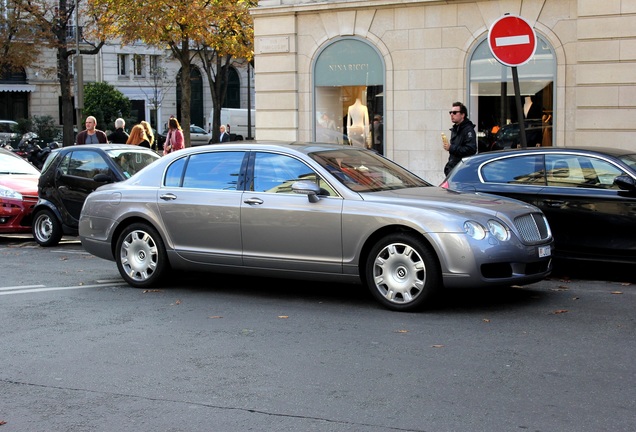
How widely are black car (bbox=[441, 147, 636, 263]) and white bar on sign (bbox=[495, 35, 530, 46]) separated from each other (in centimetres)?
186

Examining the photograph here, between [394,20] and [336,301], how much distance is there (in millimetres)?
10698

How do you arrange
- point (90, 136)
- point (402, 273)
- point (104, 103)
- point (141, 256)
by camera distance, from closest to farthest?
point (402, 273), point (141, 256), point (90, 136), point (104, 103)

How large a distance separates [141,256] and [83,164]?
5024 mm

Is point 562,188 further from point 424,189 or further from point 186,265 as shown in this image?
point 186,265

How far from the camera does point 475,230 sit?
26.4 ft

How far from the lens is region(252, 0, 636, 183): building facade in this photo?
16422 mm

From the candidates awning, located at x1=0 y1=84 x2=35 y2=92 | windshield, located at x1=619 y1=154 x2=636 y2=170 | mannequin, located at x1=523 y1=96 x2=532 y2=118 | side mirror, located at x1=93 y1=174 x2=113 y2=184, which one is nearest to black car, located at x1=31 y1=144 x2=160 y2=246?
side mirror, located at x1=93 y1=174 x2=113 y2=184

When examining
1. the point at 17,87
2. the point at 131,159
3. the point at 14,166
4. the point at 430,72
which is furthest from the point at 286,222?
the point at 17,87

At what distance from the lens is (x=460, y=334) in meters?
7.36

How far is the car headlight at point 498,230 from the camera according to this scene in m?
8.11

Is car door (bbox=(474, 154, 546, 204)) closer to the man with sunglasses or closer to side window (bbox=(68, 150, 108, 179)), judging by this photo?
the man with sunglasses

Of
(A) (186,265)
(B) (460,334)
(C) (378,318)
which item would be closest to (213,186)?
(A) (186,265)

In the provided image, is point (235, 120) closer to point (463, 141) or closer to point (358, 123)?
point (358, 123)

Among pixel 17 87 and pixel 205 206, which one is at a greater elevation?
pixel 17 87
